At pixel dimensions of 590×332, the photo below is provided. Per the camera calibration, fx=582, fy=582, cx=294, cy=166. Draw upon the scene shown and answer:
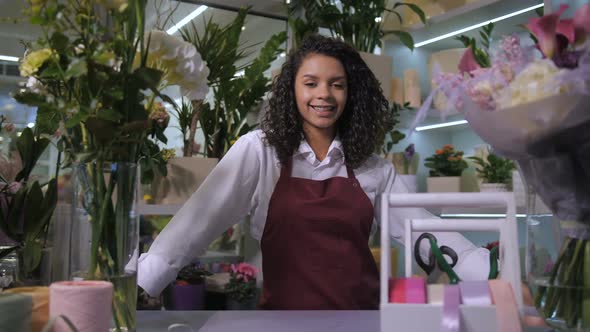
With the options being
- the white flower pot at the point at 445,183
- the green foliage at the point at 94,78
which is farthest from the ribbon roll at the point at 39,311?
the white flower pot at the point at 445,183

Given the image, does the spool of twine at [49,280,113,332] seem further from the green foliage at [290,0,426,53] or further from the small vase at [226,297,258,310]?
the green foliage at [290,0,426,53]

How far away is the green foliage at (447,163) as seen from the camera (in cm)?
289

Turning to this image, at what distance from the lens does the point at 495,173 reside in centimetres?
273

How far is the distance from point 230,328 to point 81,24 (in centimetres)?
53

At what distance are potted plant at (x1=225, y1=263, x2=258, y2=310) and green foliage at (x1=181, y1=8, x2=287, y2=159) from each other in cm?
61

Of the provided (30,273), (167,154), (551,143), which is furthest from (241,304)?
(551,143)

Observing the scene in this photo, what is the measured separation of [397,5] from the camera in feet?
10.2

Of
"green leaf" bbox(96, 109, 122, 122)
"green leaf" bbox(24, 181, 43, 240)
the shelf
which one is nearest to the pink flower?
"green leaf" bbox(24, 181, 43, 240)

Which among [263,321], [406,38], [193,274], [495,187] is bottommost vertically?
[193,274]

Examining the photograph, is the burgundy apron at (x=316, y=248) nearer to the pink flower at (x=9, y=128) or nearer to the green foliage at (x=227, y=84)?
the pink flower at (x=9, y=128)

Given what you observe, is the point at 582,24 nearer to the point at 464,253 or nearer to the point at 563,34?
the point at 563,34

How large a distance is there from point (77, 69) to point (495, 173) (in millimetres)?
2321

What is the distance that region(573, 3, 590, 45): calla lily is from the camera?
0.66 m

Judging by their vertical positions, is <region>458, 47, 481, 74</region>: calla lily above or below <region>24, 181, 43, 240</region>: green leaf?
above
